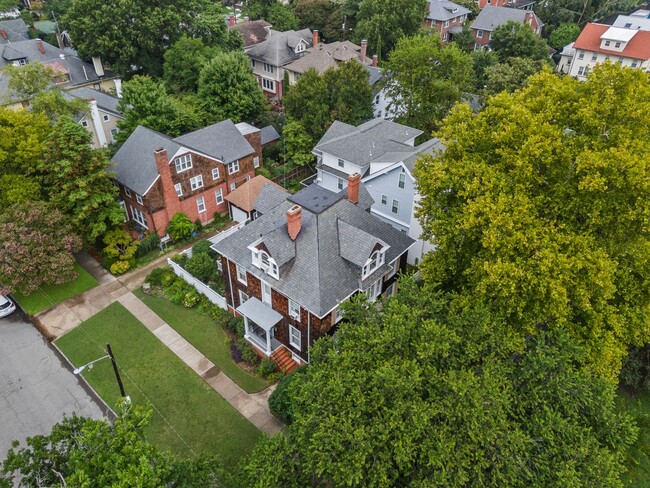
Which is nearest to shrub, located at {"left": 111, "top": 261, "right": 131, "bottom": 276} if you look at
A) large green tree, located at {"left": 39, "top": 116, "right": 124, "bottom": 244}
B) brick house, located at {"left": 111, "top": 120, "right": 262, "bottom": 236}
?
large green tree, located at {"left": 39, "top": 116, "right": 124, "bottom": 244}

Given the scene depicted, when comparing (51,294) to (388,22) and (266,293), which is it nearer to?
(266,293)

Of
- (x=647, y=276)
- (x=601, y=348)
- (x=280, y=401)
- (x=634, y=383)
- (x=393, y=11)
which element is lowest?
(x=634, y=383)

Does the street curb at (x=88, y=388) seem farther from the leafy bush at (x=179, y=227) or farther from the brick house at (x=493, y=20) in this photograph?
the brick house at (x=493, y=20)

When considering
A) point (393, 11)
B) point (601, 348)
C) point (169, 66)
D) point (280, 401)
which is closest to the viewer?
point (601, 348)

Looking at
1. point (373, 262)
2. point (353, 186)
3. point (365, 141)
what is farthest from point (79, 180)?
point (365, 141)

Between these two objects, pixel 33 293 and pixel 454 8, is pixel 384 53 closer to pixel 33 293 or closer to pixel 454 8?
pixel 454 8

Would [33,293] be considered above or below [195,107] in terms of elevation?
below

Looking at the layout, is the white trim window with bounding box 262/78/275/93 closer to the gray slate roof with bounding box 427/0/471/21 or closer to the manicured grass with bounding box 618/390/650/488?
the gray slate roof with bounding box 427/0/471/21

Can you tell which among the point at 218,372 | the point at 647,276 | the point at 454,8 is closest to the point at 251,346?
the point at 218,372
